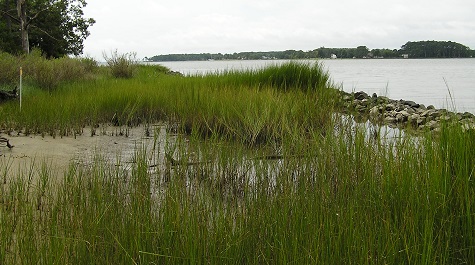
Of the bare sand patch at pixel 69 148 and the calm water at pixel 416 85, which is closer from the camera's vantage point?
the bare sand patch at pixel 69 148

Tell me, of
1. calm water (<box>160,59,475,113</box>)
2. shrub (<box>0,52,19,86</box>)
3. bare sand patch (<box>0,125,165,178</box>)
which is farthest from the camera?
calm water (<box>160,59,475,113</box>)

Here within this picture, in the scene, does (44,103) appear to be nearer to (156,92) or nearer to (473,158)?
(156,92)

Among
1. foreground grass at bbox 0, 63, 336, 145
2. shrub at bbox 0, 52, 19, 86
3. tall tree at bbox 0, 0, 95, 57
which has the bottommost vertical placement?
foreground grass at bbox 0, 63, 336, 145

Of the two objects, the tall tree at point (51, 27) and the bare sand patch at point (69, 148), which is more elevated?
the tall tree at point (51, 27)

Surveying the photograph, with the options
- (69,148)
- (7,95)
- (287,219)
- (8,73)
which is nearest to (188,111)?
(69,148)

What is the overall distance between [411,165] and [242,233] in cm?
139

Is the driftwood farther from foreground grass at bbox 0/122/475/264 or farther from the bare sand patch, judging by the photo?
foreground grass at bbox 0/122/475/264

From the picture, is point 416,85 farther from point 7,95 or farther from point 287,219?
point 287,219

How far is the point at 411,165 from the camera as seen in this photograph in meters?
3.21

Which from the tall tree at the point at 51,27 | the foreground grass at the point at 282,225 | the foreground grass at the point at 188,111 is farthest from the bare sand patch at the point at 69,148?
the tall tree at the point at 51,27

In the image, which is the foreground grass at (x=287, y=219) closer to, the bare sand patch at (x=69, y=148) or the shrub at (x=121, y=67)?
the bare sand patch at (x=69, y=148)

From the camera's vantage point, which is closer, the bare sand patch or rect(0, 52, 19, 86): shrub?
the bare sand patch

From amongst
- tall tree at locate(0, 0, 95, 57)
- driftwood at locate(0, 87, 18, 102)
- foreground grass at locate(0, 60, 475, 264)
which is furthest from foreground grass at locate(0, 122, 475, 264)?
tall tree at locate(0, 0, 95, 57)

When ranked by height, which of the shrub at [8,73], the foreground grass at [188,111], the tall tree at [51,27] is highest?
the tall tree at [51,27]
